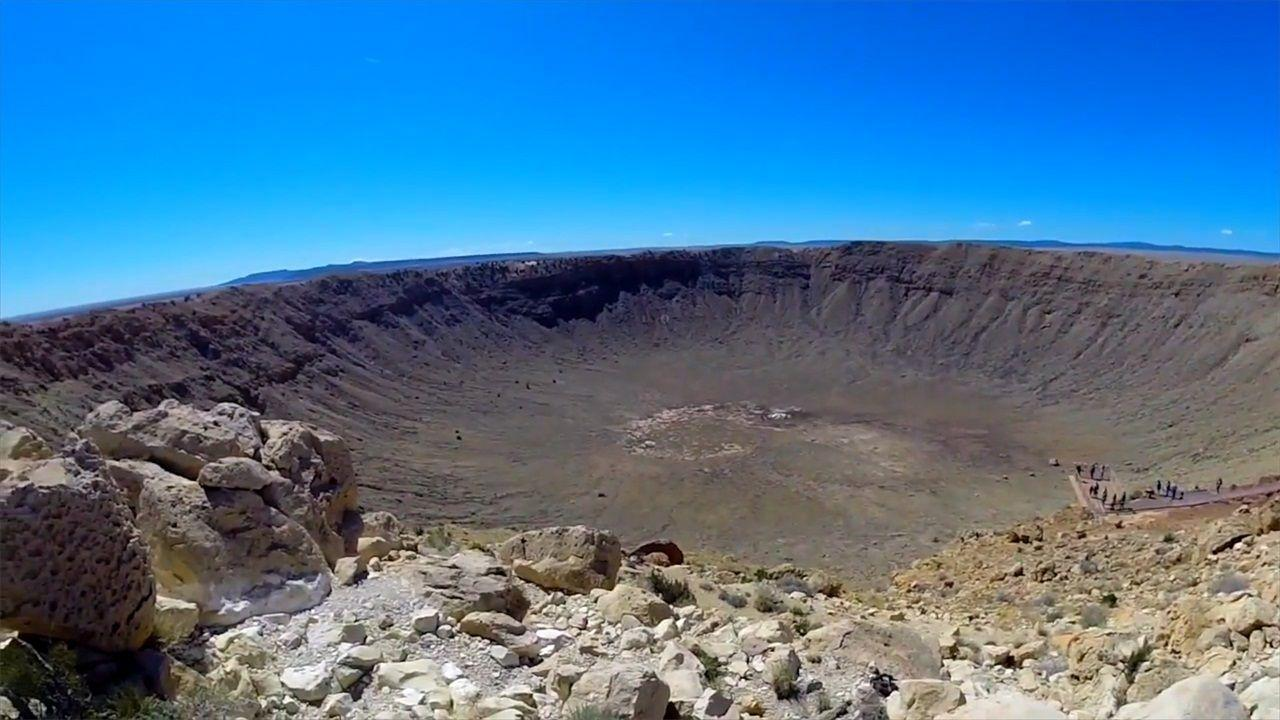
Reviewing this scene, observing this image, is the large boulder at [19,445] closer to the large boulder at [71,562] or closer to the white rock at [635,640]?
the large boulder at [71,562]

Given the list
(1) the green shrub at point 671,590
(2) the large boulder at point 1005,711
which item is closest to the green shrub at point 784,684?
(2) the large boulder at point 1005,711

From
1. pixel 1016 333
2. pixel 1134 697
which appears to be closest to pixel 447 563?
pixel 1134 697

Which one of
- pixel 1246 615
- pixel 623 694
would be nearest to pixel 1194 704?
pixel 1246 615

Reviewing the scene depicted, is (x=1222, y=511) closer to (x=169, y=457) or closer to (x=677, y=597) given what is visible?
(x=677, y=597)

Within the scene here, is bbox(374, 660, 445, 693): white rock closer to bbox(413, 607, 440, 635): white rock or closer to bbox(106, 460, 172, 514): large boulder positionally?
bbox(413, 607, 440, 635): white rock

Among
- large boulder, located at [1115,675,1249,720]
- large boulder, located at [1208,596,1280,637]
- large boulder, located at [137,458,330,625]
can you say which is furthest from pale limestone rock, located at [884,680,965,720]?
large boulder, located at [137,458,330,625]

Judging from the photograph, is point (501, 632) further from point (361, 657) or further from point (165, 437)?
point (165, 437)
